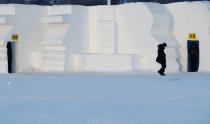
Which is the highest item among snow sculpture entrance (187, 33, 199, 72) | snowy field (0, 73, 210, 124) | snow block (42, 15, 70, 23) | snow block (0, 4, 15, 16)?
snow block (0, 4, 15, 16)

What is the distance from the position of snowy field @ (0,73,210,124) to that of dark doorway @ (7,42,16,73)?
274 inches

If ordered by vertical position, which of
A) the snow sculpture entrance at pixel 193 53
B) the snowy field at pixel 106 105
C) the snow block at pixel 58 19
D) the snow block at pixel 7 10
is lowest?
the snowy field at pixel 106 105

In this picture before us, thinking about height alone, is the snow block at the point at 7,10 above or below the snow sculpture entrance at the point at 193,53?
above

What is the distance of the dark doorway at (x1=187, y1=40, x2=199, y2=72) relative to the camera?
18469 millimetres

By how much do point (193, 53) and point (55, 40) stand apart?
20.2 ft

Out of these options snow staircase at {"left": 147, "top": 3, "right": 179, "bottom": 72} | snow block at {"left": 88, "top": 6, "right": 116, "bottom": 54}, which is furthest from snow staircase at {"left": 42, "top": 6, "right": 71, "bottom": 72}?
snow staircase at {"left": 147, "top": 3, "right": 179, "bottom": 72}

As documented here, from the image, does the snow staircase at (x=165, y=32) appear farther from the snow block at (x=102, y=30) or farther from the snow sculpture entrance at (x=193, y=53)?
the snow block at (x=102, y=30)

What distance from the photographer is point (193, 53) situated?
60.6 ft

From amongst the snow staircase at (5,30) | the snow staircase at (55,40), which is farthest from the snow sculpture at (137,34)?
the snow staircase at (5,30)

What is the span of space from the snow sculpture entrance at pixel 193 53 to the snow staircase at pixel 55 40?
5.54 meters

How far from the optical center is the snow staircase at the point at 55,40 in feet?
64.8

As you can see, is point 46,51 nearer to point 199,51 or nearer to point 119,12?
point 119,12

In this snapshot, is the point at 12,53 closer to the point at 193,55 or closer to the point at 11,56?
the point at 11,56

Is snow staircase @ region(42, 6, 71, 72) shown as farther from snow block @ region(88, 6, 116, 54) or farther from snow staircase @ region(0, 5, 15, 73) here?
snow staircase @ region(0, 5, 15, 73)
